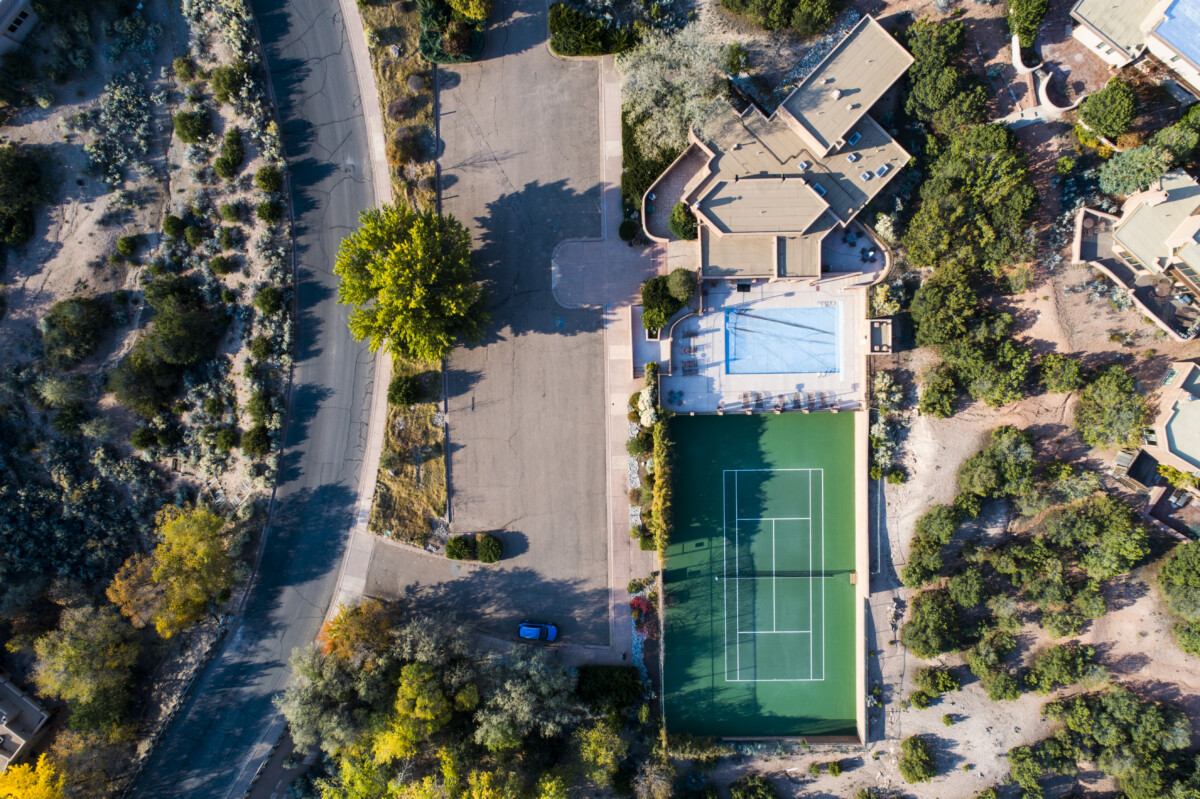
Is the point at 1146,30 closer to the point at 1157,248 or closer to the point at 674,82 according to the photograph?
the point at 1157,248

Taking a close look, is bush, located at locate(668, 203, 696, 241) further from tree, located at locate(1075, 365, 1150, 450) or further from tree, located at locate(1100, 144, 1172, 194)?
tree, located at locate(1075, 365, 1150, 450)

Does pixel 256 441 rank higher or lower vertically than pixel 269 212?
lower

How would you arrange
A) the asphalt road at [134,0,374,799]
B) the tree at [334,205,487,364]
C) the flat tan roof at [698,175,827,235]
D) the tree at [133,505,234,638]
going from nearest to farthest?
the tree at [334,205,487,364]
the flat tan roof at [698,175,827,235]
the tree at [133,505,234,638]
the asphalt road at [134,0,374,799]

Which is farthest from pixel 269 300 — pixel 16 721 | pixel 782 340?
pixel 782 340

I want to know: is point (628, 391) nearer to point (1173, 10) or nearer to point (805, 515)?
point (805, 515)

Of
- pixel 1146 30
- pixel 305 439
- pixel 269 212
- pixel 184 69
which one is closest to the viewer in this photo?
pixel 1146 30

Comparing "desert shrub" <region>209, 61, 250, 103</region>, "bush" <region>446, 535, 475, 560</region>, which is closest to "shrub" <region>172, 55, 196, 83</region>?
"desert shrub" <region>209, 61, 250, 103</region>

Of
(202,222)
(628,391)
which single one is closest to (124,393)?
(202,222)
